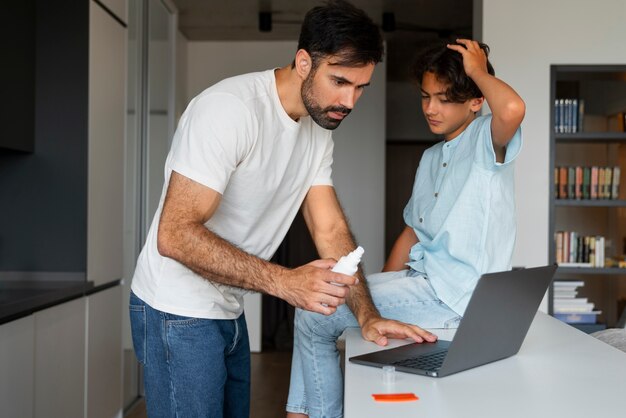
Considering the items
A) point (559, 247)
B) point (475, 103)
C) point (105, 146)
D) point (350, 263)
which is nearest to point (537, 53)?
point (559, 247)

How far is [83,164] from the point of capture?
125 inches

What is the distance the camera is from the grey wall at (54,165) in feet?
10.3

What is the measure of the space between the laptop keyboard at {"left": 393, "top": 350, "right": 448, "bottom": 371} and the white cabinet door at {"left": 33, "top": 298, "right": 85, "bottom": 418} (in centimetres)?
165

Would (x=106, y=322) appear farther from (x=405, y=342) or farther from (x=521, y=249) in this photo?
(x=521, y=249)

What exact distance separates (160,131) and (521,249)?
250 centimetres

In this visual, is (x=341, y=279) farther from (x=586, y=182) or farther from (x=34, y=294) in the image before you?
(x=586, y=182)

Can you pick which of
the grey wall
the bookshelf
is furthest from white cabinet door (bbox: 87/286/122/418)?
the bookshelf

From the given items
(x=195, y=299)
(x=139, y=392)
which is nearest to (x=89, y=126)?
(x=195, y=299)

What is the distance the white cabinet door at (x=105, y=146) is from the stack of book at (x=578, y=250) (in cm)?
275

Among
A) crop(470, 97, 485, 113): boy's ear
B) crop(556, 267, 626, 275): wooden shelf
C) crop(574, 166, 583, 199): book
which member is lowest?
crop(556, 267, 626, 275): wooden shelf

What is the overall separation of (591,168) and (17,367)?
373 cm

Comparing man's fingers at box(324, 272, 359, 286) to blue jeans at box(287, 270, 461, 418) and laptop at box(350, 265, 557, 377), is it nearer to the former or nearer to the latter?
laptop at box(350, 265, 557, 377)

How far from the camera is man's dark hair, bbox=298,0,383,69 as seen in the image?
1.72 metres

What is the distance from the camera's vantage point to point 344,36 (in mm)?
1711
